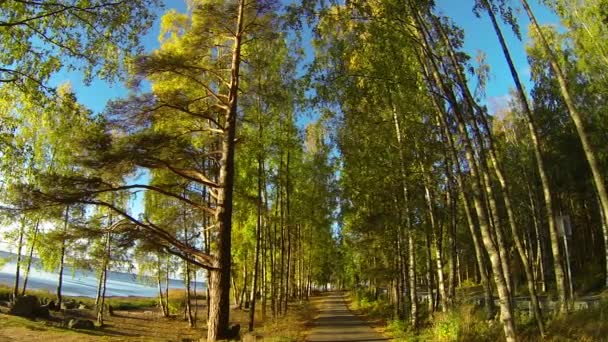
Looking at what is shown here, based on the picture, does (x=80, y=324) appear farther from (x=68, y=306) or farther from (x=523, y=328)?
(x=523, y=328)

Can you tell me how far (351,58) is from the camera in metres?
11.9

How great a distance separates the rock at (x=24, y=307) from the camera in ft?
70.9

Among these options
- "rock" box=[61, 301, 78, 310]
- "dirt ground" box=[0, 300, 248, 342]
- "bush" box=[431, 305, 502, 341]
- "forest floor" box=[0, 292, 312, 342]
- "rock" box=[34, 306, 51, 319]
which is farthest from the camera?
"rock" box=[61, 301, 78, 310]

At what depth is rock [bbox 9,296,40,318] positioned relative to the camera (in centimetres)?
2161

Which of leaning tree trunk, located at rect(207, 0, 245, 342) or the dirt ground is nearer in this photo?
leaning tree trunk, located at rect(207, 0, 245, 342)

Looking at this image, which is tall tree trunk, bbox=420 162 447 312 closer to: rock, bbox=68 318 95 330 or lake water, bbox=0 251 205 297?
rock, bbox=68 318 95 330

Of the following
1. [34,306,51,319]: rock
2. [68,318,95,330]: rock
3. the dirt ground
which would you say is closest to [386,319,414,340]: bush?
the dirt ground

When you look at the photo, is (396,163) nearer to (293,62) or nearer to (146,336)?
(293,62)

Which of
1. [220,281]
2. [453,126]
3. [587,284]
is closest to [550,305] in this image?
[453,126]

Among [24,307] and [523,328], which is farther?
[24,307]

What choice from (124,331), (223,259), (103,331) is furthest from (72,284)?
(223,259)

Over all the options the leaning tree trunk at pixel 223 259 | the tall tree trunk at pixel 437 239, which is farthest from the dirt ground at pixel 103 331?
the tall tree trunk at pixel 437 239

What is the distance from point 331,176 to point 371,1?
65.4 ft

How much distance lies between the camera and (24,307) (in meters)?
21.8
